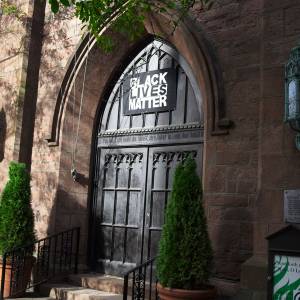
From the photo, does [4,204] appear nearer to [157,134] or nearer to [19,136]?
[19,136]

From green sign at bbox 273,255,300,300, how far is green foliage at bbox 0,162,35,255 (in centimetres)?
496

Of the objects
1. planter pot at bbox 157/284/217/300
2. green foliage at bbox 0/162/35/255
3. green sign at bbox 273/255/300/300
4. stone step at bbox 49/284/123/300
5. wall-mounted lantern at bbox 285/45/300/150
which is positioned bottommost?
stone step at bbox 49/284/123/300

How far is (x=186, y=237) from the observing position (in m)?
5.59

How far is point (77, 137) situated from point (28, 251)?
87.8 inches

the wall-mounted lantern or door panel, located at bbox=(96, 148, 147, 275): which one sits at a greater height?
the wall-mounted lantern

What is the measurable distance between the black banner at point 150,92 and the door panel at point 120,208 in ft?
2.39

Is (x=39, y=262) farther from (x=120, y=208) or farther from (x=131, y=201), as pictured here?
(x=131, y=201)

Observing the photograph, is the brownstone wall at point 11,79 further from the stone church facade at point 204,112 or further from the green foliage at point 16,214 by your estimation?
the green foliage at point 16,214

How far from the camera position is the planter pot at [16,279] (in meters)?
7.72

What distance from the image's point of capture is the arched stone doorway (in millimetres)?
7781

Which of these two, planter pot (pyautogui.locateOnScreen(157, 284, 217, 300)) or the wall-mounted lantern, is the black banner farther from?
planter pot (pyautogui.locateOnScreen(157, 284, 217, 300))

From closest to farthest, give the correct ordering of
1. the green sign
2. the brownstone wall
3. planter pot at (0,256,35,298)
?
the green sign < planter pot at (0,256,35,298) < the brownstone wall

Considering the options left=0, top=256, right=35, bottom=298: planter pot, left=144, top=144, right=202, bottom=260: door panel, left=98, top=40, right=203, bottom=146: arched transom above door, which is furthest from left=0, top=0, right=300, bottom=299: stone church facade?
left=0, top=256, right=35, bottom=298: planter pot

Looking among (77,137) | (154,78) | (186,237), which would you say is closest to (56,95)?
(77,137)
